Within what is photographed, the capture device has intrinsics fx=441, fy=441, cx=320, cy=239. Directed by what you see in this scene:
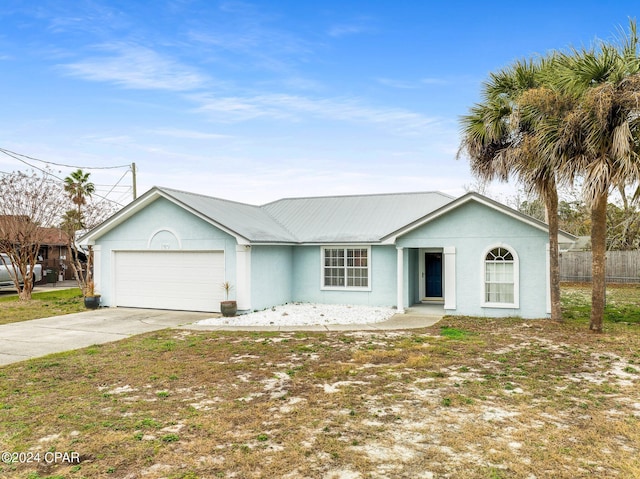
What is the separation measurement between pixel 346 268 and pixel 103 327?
8691 millimetres

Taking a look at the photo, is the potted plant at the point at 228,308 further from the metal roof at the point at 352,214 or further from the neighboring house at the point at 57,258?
the neighboring house at the point at 57,258

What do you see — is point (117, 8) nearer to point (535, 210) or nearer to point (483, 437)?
point (483, 437)

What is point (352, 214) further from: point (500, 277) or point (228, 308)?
point (228, 308)

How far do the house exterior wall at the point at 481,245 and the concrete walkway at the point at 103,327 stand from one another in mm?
1495

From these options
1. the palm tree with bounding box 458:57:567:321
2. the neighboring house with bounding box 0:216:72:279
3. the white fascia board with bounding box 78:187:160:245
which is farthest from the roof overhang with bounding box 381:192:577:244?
the neighboring house with bounding box 0:216:72:279

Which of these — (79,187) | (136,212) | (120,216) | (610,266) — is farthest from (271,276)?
(610,266)

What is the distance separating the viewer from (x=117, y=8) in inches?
538

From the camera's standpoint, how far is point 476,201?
14.6 m

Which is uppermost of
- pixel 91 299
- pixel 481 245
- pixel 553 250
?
pixel 481 245

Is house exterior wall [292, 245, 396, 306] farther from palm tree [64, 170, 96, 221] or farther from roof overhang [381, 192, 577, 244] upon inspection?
palm tree [64, 170, 96, 221]

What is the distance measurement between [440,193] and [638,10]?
362 inches

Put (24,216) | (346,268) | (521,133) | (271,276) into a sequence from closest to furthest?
(521,133) → (271,276) → (346,268) → (24,216)

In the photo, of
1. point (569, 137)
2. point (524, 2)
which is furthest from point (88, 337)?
point (524, 2)

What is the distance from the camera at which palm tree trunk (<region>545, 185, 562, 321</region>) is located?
12922 mm
